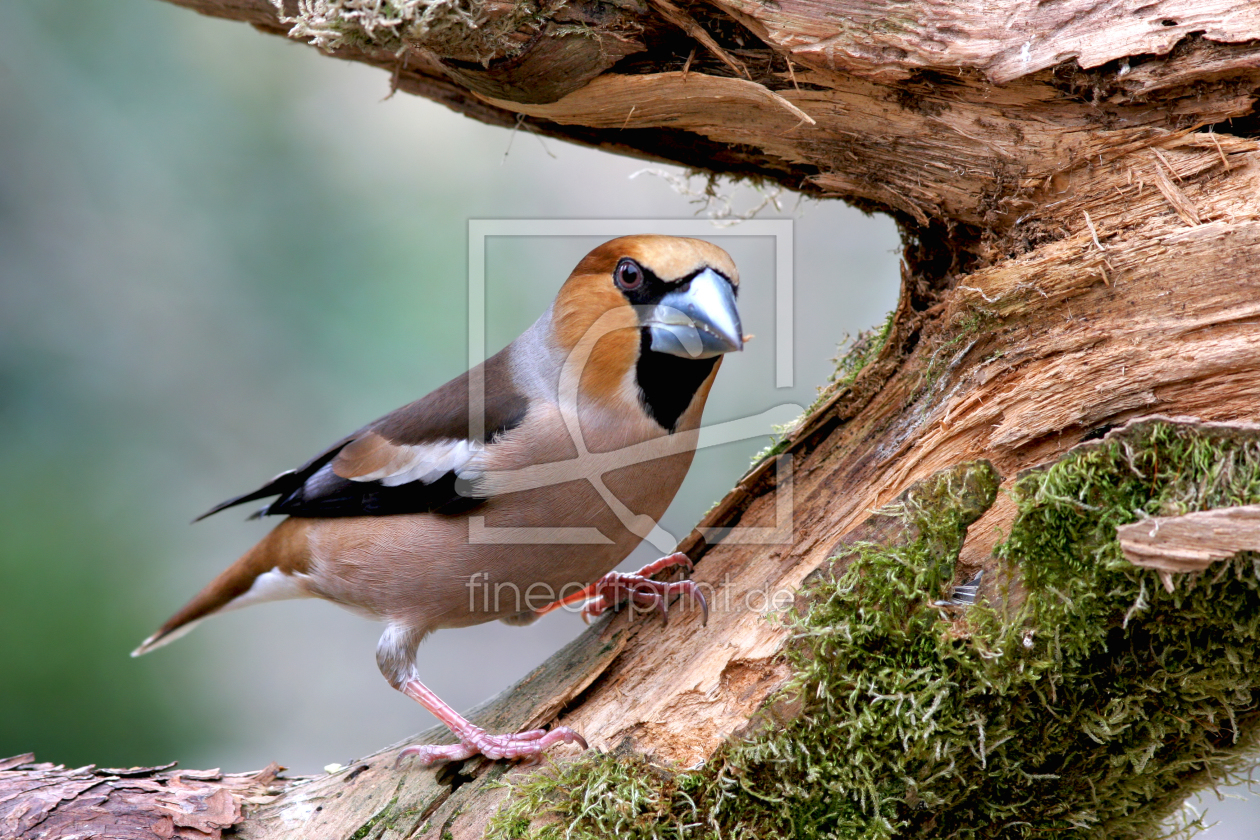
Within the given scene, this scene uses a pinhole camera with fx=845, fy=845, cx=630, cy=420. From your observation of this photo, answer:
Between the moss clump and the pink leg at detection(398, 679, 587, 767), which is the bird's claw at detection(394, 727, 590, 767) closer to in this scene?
the pink leg at detection(398, 679, 587, 767)

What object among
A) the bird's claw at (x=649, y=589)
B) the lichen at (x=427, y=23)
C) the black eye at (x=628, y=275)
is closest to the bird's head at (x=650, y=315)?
the black eye at (x=628, y=275)

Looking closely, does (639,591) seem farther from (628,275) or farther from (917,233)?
(917,233)

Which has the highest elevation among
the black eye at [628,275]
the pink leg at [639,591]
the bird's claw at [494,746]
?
the black eye at [628,275]

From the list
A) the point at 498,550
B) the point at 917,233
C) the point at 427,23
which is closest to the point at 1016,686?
the point at 917,233

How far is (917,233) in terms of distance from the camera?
8.75ft

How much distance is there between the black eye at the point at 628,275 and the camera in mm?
2740

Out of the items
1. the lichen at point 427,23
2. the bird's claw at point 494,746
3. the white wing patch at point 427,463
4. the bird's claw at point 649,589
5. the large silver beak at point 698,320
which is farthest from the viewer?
the white wing patch at point 427,463

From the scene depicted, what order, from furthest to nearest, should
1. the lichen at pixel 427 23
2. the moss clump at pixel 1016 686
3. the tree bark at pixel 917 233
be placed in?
the lichen at pixel 427 23, the tree bark at pixel 917 233, the moss clump at pixel 1016 686

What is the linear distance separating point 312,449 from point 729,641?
3688mm

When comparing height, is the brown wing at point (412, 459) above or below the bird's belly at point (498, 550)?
above

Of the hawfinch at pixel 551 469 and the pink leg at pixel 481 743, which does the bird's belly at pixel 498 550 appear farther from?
the pink leg at pixel 481 743

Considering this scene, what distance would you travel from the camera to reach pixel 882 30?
2.18 metres

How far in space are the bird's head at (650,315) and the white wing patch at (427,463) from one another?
1.57 feet

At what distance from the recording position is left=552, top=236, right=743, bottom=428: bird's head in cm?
261
